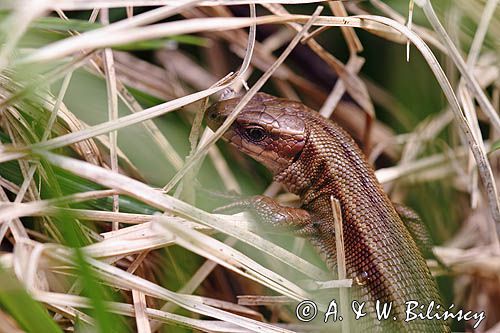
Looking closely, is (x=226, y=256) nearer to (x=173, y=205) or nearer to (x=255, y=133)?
(x=173, y=205)

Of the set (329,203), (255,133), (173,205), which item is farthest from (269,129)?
(173,205)

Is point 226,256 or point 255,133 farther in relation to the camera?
point 255,133

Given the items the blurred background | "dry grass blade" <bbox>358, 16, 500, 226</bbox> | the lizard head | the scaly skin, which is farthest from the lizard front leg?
"dry grass blade" <bbox>358, 16, 500, 226</bbox>

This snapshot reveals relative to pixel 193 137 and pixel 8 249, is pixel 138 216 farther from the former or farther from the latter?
pixel 8 249

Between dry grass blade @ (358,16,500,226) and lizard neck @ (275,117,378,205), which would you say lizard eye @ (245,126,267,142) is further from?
dry grass blade @ (358,16,500,226)

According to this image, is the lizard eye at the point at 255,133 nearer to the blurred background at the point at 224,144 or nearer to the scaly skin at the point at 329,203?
the scaly skin at the point at 329,203

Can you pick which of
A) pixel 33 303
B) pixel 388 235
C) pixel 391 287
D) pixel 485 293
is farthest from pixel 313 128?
pixel 33 303

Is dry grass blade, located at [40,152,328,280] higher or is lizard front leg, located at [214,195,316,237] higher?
lizard front leg, located at [214,195,316,237]
